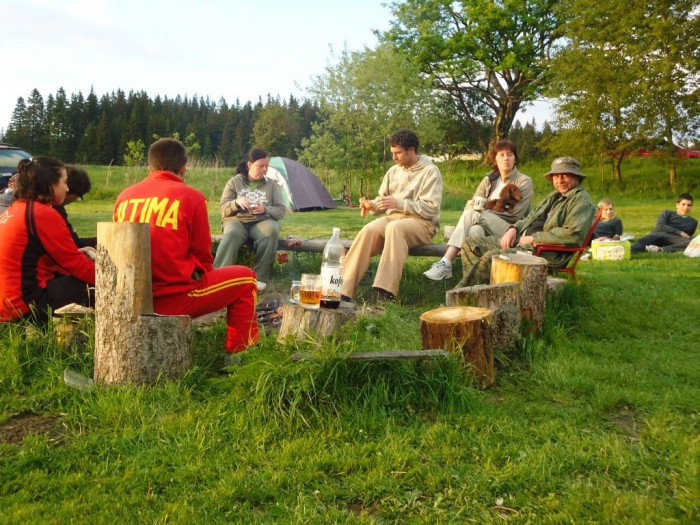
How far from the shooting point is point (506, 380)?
377cm

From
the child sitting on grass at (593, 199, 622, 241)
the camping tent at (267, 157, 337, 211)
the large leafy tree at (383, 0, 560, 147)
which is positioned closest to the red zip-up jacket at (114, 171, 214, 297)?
the child sitting on grass at (593, 199, 622, 241)

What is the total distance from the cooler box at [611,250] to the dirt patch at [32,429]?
7.50 meters

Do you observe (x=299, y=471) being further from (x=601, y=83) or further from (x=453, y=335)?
(x=601, y=83)

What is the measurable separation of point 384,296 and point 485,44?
30.1 m

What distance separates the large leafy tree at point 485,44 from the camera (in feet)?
103

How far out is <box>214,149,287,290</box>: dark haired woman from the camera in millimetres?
6281

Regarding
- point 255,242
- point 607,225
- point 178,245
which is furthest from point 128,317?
point 607,225

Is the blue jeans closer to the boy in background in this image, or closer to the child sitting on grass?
the child sitting on grass

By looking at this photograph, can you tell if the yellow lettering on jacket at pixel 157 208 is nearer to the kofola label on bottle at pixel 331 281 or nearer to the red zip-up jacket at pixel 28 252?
the red zip-up jacket at pixel 28 252

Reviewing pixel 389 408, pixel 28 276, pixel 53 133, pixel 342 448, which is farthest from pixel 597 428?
Answer: pixel 53 133

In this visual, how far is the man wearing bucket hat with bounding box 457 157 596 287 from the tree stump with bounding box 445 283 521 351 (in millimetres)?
1093

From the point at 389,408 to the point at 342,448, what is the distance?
18.1 inches

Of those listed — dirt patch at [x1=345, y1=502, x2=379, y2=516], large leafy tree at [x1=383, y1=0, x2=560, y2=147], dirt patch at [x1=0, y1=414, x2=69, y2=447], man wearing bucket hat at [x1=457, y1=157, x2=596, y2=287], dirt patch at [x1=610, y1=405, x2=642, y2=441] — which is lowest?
dirt patch at [x1=0, y1=414, x2=69, y2=447]

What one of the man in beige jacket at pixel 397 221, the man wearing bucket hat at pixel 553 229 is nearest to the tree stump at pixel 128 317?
the man in beige jacket at pixel 397 221
